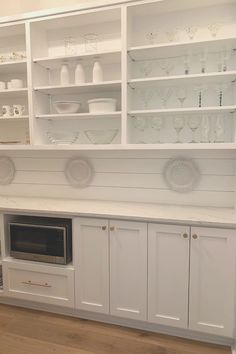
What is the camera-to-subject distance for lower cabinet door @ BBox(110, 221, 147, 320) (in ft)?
6.92

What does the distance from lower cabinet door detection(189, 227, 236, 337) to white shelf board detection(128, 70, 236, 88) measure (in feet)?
3.60

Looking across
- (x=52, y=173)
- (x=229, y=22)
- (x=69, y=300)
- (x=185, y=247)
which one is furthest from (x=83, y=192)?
(x=229, y=22)

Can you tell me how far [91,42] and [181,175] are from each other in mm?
1417

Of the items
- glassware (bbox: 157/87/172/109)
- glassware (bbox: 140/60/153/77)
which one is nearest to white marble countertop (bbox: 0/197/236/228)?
glassware (bbox: 157/87/172/109)

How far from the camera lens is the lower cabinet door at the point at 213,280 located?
1928 millimetres

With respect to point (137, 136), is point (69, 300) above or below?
below

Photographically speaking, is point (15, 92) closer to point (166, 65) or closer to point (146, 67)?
Result: point (146, 67)

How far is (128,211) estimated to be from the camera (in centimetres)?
221

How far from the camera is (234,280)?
1.93m

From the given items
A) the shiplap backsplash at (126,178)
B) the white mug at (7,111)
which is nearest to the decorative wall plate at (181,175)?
the shiplap backsplash at (126,178)

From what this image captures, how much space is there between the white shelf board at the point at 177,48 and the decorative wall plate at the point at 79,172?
3.42ft

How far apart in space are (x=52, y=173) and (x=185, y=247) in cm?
150

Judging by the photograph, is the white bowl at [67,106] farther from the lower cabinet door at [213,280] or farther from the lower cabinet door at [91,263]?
the lower cabinet door at [213,280]

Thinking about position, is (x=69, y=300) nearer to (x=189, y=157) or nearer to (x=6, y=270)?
(x=6, y=270)
